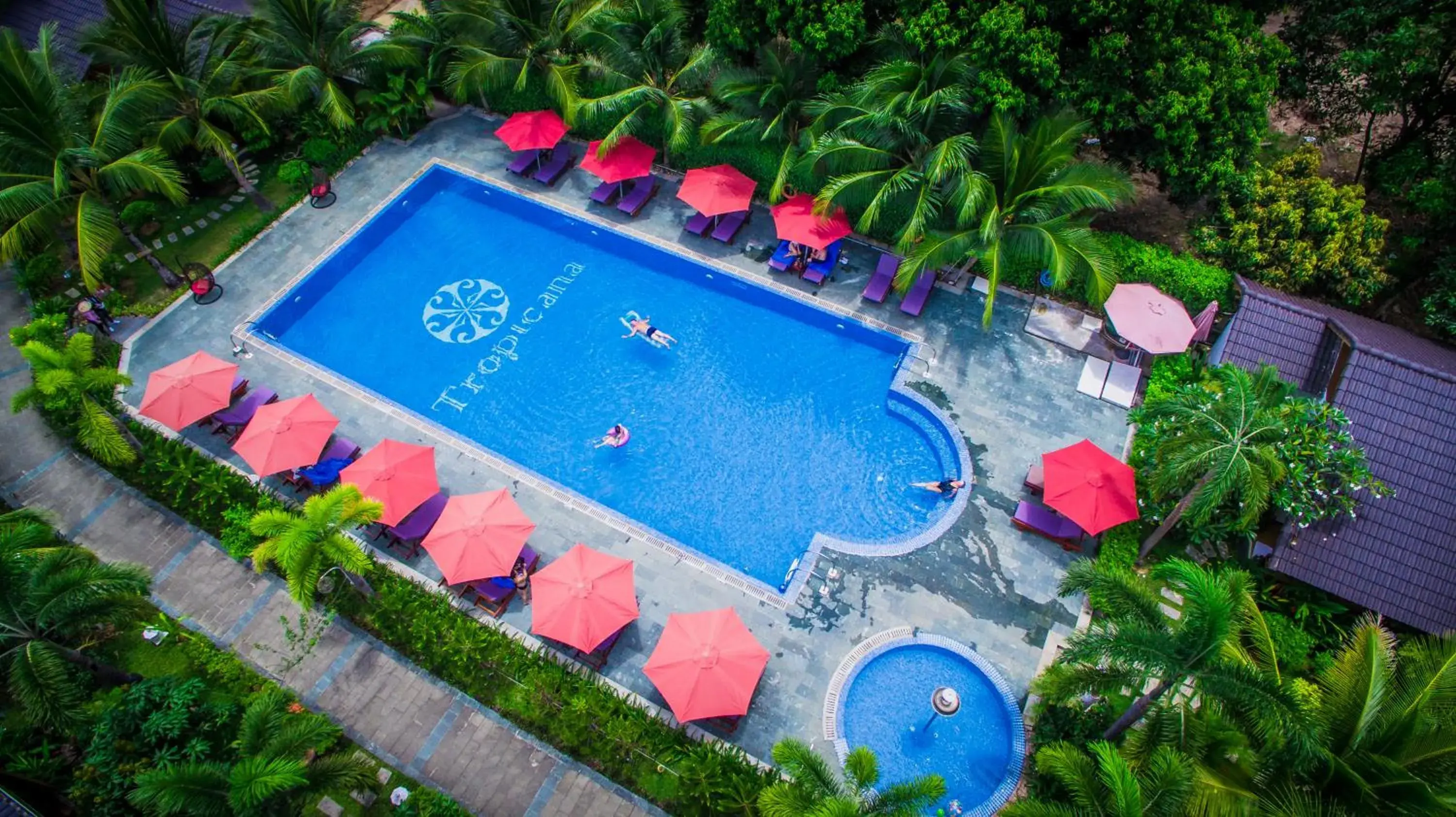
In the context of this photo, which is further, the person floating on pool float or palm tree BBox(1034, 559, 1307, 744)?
the person floating on pool float

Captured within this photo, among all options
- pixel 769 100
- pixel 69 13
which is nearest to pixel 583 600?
pixel 769 100

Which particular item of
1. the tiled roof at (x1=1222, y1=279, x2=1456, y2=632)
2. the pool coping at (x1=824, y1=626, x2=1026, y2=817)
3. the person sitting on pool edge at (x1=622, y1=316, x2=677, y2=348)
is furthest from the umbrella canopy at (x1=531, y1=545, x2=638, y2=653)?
the tiled roof at (x1=1222, y1=279, x2=1456, y2=632)

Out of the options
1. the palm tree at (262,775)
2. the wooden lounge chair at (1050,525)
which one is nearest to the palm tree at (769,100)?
the wooden lounge chair at (1050,525)

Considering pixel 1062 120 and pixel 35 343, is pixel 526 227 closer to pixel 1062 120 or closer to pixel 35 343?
pixel 35 343

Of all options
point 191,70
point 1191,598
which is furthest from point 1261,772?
point 191,70

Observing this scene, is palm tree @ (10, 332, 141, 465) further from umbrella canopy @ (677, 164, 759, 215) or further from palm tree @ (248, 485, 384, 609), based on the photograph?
umbrella canopy @ (677, 164, 759, 215)
